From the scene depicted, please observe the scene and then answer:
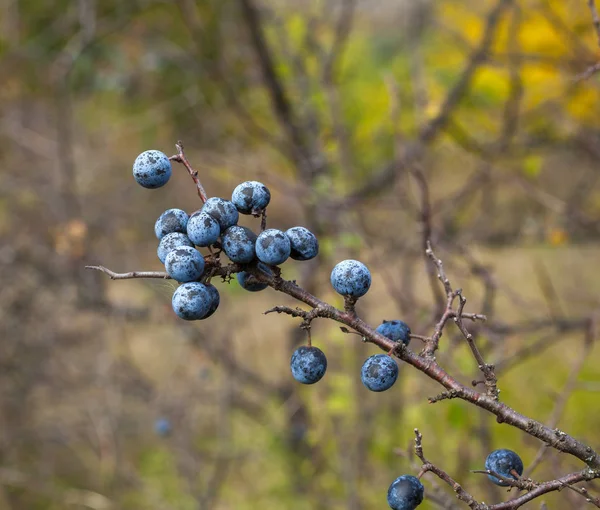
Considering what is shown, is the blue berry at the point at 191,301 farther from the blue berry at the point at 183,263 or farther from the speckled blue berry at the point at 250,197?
the speckled blue berry at the point at 250,197

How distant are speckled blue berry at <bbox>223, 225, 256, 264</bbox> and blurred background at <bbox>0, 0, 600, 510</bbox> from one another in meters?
1.20

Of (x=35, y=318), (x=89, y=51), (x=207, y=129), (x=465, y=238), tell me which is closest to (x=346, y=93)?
(x=207, y=129)

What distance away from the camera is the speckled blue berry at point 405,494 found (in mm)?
1247

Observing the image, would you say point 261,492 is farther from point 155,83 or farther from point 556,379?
point 155,83

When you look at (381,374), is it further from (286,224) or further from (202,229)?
(286,224)

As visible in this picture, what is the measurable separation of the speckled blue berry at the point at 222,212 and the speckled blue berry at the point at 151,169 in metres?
0.19

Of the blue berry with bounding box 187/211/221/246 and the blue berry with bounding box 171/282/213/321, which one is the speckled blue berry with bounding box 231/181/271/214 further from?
the blue berry with bounding box 171/282/213/321

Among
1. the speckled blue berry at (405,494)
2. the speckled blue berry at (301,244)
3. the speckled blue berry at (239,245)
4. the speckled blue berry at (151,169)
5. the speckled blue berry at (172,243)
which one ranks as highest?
the speckled blue berry at (151,169)

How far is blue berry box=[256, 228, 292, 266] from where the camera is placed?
3.98 ft

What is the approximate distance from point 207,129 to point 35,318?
297 centimetres

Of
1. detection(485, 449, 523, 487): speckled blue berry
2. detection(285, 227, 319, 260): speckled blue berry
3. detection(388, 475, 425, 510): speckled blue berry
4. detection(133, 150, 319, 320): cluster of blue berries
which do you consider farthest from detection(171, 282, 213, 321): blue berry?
detection(485, 449, 523, 487): speckled blue berry

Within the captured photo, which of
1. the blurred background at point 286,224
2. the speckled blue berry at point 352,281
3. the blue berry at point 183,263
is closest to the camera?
the blue berry at point 183,263

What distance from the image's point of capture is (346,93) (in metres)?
6.06

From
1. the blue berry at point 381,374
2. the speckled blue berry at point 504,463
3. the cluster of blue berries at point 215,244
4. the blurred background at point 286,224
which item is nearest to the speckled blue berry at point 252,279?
the cluster of blue berries at point 215,244
